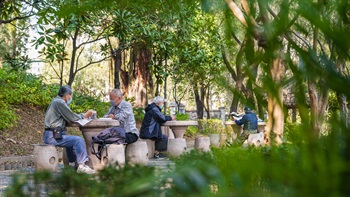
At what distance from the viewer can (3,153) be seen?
55.0 ft

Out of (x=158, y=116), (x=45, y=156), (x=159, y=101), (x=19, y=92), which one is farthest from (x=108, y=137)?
(x=19, y=92)

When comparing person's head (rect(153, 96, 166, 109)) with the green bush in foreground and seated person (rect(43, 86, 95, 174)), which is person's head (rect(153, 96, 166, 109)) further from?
the green bush in foreground

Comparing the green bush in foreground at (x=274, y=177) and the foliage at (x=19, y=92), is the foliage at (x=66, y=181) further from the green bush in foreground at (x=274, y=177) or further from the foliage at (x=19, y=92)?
the foliage at (x=19, y=92)

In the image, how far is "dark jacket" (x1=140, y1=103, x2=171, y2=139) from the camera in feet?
57.8

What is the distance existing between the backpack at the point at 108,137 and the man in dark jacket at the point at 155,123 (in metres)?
4.30

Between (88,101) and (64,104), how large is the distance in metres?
12.5

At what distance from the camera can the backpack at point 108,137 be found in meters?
→ 13.1

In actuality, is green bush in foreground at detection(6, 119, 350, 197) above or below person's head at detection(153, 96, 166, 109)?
below

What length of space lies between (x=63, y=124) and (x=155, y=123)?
5.67m

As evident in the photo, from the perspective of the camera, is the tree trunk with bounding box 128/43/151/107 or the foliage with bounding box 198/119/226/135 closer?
the tree trunk with bounding box 128/43/151/107

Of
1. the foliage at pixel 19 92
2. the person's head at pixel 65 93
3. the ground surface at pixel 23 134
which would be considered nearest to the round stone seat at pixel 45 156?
the person's head at pixel 65 93

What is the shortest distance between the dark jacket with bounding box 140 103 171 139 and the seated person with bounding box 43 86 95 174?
5086mm

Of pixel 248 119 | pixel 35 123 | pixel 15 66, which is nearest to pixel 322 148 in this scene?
pixel 15 66

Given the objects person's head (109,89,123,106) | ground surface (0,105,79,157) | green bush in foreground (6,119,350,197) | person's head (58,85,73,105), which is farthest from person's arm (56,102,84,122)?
green bush in foreground (6,119,350,197)
